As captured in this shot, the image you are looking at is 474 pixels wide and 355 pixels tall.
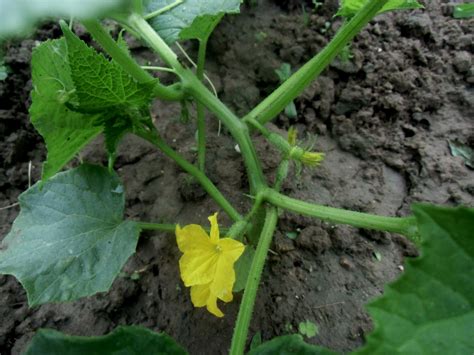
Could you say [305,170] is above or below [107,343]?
below

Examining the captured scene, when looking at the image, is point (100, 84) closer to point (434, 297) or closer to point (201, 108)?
point (201, 108)

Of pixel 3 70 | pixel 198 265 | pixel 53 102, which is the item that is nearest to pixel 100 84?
pixel 53 102

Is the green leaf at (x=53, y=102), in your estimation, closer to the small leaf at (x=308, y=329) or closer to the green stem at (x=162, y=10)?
the green stem at (x=162, y=10)

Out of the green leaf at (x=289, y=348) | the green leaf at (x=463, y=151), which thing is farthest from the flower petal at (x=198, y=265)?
the green leaf at (x=463, y=151)

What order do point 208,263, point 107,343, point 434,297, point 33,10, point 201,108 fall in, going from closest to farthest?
point 434,297, point 33,10, point 107,343, point 208,263, point 201,108

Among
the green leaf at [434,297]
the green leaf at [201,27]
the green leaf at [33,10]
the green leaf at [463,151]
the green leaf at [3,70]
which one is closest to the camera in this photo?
the green leaf at [434,297]

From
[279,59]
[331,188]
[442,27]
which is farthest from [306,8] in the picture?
[331,188]

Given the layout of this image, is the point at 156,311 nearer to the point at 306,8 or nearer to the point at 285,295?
the point at 285,295
